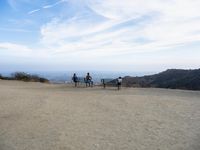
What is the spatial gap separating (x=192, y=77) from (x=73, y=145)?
27684 mm

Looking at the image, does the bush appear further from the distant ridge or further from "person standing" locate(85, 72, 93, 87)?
"person standing" locate(85, 72, 93, 87)

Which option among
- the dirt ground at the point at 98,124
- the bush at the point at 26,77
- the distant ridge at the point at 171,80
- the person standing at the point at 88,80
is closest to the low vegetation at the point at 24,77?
the bush at the point at 26,77

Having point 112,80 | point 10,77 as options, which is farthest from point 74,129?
point 10,77

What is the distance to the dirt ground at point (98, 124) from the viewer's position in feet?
30.0

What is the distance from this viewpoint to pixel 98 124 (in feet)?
37.6

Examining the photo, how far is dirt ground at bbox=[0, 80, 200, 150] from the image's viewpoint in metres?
9.14

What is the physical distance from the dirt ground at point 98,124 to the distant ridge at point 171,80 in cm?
1388

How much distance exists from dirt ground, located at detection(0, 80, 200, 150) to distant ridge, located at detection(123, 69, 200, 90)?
13.9 m

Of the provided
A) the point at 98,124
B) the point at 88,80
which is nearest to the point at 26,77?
the point at 88,80

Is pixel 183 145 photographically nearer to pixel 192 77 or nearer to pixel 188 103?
pixel 188 103

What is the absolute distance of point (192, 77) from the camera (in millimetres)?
35062

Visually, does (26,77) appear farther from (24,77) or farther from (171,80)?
(171,80)

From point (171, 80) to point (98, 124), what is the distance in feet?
87.2

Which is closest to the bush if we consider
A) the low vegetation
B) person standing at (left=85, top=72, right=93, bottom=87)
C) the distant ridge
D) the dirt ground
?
the low vegetation
